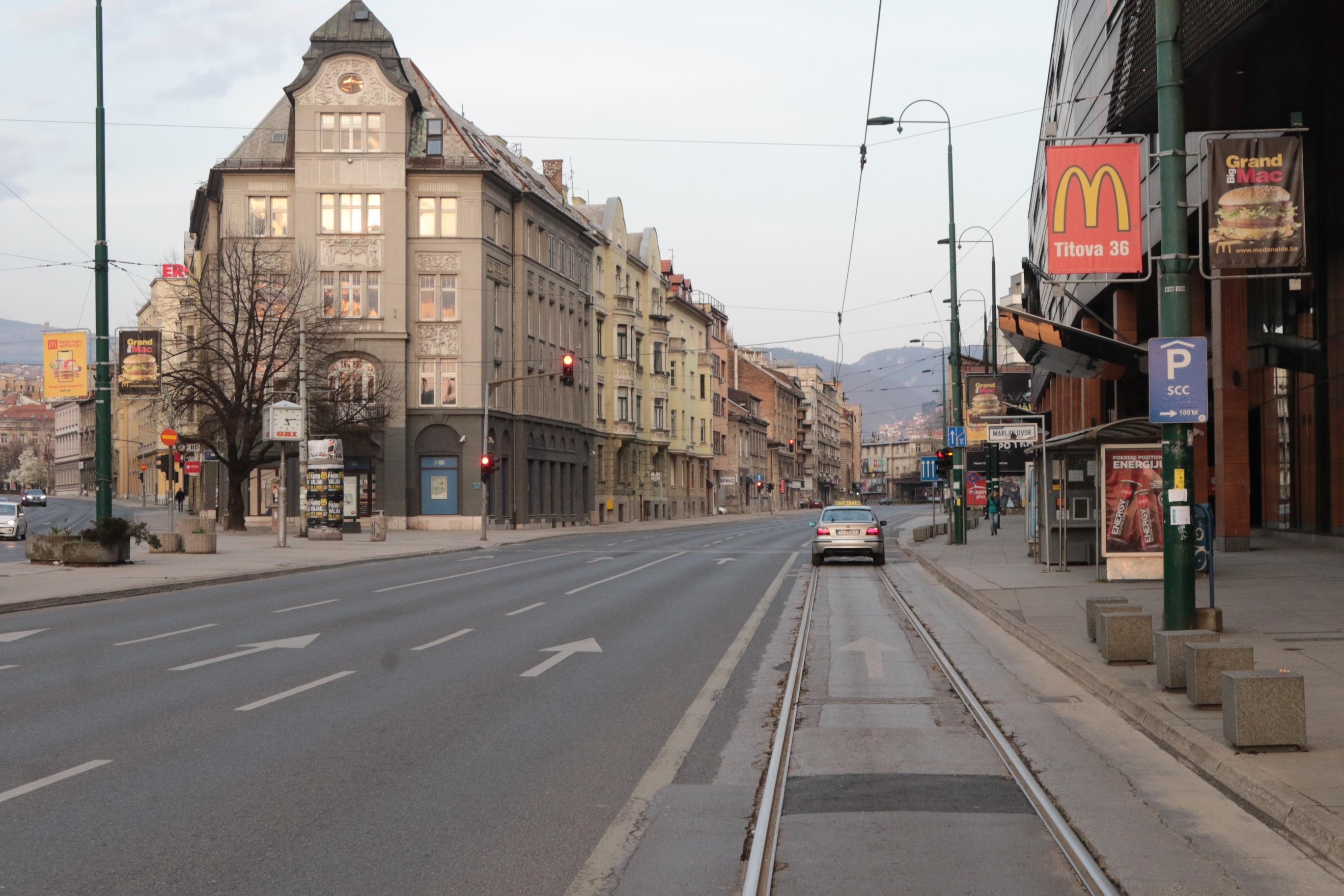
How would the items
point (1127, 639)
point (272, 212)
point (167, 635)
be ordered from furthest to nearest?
point (272, 212) < point (167, 635) < point (1127, 639)

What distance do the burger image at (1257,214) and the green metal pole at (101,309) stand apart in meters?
21.9

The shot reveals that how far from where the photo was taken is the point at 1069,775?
27.3ft

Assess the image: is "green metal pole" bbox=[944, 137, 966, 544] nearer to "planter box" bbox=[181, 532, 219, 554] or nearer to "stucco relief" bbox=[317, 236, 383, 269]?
"planter box" bbox=[181, 532, 219, 554]

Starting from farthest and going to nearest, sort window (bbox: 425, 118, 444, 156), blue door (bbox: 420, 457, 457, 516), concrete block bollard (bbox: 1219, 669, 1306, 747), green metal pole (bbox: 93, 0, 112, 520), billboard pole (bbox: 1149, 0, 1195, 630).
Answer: window (bbox: 425, 118, 444, 156)
blue door (bbox: 420, 457, 457, 516)
green metal pole (bbox: 93, 0, 112, 520)
billboard pole (bbox: 1149, 0, 1195, 630)
concrete block bollard (bbox: 1219, 669, 1306, 747)

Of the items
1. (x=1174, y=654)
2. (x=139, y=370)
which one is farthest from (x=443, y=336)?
(x=1174, y=654)

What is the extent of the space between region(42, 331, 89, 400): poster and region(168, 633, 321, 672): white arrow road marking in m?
19.9

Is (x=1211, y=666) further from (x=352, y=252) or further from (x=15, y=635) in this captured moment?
(x=352, y=252)

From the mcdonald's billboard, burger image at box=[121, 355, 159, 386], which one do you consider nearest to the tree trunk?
burger image at box=[121, 355, 159, 386]

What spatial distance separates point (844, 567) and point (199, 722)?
24523 millimetres

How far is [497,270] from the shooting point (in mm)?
64750

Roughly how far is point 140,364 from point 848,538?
17238 mm

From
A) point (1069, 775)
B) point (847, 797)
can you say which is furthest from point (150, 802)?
point (1069, 775)

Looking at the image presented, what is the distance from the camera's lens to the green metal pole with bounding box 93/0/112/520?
27.9 meters

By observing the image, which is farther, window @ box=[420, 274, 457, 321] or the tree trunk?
window @ box=[420, 274, 457, 321]
